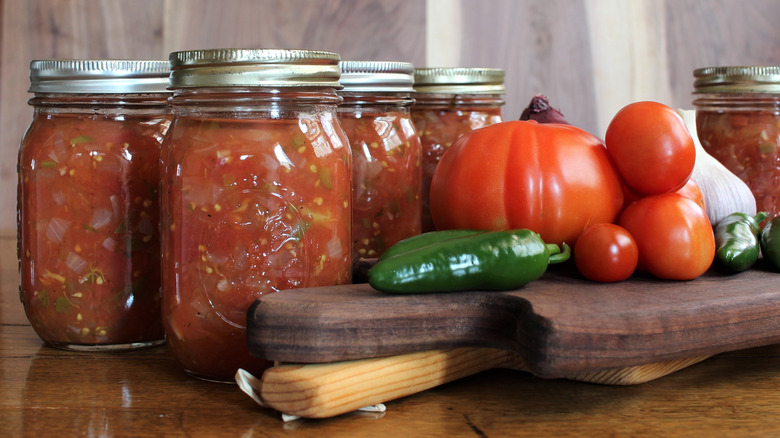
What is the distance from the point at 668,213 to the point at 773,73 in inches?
17.1

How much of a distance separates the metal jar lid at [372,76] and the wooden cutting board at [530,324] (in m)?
0.27

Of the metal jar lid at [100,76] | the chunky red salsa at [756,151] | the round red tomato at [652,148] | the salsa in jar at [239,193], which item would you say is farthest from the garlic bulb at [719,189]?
the metal jar lid at [100,76]

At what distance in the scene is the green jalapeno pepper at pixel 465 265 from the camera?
0.71m

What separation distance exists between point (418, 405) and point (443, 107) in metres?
0.50

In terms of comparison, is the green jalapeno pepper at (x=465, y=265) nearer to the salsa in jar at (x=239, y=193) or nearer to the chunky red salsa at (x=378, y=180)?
the salsa in jar at (x=239, y=193)

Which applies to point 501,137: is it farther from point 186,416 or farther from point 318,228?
point 186,416

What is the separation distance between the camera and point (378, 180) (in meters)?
0.95

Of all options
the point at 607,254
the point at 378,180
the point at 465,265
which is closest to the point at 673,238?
the point at 607,254

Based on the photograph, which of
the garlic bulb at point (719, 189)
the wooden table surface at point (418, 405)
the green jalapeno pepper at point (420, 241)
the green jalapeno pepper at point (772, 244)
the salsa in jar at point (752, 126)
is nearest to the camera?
the wooden table surface at point (418, 405)

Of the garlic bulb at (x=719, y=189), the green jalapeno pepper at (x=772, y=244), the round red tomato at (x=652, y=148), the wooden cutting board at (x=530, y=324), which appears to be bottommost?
the wooden cutting board at (x=530, y=324)

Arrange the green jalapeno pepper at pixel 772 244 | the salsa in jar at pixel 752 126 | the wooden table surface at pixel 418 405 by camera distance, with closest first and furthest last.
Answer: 1. the wooden table surface at pixel 418 405
2. the green jalapeno pepper at pixel 772 244
3. the salsa in jar at pixel 752 126

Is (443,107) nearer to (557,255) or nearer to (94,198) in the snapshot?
(557,255)

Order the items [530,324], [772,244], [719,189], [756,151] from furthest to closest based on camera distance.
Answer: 1. [756,151]
2. [719,189]
3. [772,244]
4. [530,324]

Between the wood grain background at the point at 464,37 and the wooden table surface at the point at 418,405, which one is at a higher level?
the wood grain background at the point at 464,37
